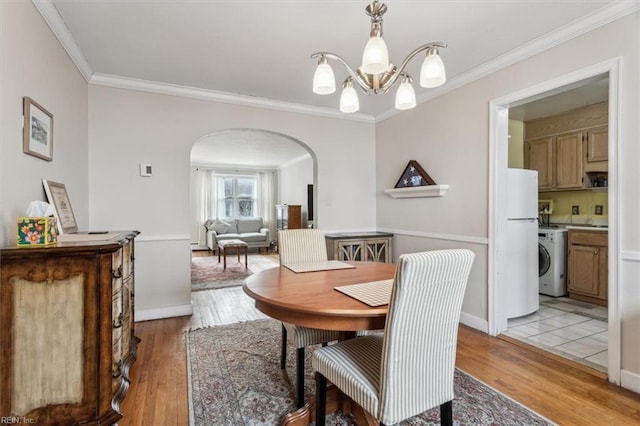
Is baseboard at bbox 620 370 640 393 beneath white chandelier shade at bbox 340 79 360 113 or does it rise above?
beneath

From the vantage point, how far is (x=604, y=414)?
5.56 ft

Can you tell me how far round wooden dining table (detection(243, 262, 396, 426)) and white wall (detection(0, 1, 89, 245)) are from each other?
1.29m

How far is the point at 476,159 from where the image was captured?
9.46ft

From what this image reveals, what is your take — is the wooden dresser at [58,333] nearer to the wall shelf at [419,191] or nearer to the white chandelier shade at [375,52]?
the white chandelier shade at [375,52]

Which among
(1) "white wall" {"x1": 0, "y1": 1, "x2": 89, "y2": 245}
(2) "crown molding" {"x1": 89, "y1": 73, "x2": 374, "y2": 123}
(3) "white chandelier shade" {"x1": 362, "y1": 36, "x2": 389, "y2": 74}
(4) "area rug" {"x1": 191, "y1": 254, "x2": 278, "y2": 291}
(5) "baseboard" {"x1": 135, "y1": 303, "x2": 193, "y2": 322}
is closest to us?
(3) "white chandelier shade" {"x1": 362, "y1": 36, "x2": 389, "y2": 74}

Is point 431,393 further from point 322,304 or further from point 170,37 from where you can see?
point 170,37

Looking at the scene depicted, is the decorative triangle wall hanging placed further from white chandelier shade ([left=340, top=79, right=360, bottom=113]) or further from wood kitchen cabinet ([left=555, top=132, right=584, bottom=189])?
wood kitchen cabinet ([left=555, top=132, right=584, bottom=189])

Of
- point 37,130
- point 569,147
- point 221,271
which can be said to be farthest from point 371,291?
point 221,271

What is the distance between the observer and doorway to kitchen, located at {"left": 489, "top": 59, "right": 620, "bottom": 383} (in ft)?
6.55

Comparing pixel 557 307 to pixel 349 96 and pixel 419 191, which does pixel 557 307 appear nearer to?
pixel 419 191

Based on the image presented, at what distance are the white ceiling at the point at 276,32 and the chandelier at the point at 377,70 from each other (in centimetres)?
54

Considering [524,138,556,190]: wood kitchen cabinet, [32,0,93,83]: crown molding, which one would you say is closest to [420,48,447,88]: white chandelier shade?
[32,0,93,83]: crown molding

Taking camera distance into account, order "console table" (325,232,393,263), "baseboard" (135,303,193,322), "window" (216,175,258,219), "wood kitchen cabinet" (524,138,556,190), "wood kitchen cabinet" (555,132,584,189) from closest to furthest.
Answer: "baseboard" (135,303,193,322)
"console table" (325,232,393,263)
"wood kitchen cabinet" (555,132,584,189)
"wood kitchen cabinet" (524,138,556,190)
"window" (216,175,258,219)

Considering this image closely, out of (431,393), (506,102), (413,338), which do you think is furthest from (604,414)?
(506,102)
